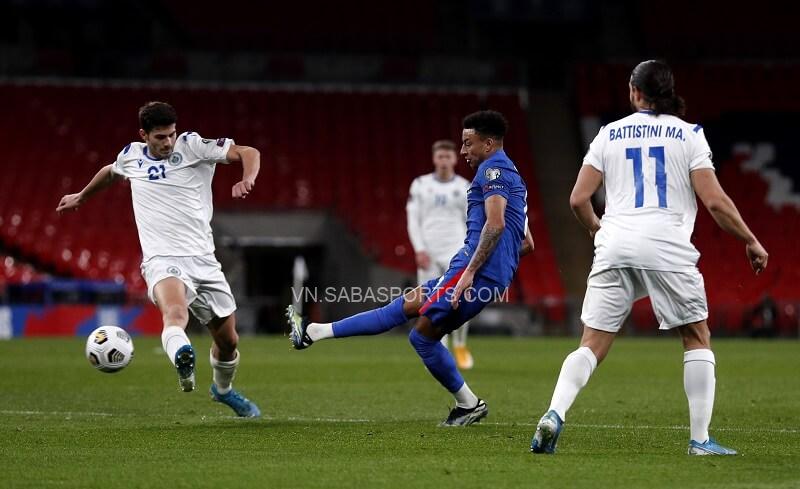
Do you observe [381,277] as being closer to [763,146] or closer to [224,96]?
[224,96]

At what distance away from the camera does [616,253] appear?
23.5ft

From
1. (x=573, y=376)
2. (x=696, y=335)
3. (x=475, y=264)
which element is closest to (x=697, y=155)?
(x=696, y=335)

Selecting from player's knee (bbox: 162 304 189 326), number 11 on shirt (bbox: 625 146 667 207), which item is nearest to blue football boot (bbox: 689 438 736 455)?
number 11 on shirt (bbox: 625 146 667 207)

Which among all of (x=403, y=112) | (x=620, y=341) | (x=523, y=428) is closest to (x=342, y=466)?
(x=523, y=428)

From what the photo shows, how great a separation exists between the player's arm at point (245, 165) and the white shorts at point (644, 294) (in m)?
2.58

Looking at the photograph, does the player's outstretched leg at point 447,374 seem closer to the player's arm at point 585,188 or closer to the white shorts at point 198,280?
the white shorts at point 198,280

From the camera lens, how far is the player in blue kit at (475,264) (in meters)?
8.55

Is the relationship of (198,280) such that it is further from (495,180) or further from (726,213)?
(726,213)

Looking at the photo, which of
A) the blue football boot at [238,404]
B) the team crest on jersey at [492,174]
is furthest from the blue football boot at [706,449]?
the blue football boot at [238,404]

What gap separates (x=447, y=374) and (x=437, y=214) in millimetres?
6713

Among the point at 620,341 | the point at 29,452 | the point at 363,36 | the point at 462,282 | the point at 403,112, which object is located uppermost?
the point at 363,36

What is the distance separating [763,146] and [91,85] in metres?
18.1

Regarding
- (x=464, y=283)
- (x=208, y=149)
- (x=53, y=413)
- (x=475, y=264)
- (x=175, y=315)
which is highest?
(x=208, y=149)

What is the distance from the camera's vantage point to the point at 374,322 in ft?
29.2
